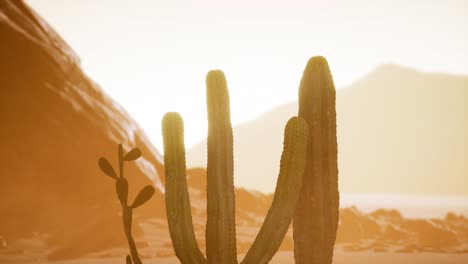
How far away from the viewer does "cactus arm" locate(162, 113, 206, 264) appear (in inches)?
Result: 332

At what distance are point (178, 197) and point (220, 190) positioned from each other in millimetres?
Result: 578

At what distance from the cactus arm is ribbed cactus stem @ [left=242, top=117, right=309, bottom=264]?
29.9 inches

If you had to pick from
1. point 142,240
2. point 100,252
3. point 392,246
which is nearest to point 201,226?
point 142,240

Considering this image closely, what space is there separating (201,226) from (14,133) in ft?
30.2

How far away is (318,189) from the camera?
9156 mm

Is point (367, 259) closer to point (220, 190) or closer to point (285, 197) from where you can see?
point (285, 197)

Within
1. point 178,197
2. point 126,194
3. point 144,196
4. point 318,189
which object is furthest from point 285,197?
point 126,194

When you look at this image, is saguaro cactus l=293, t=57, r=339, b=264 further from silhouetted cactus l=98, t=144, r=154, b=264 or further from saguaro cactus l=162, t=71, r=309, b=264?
silhouetted cactus l=98, t=144, r=154, b=264

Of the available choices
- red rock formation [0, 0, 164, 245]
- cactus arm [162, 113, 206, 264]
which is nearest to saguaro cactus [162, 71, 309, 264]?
cactus arm [162, 113, 206, 264]

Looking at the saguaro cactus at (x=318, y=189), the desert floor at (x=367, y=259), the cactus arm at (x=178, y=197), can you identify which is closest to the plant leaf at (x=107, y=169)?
the cactus arm at (x=178, y=197)

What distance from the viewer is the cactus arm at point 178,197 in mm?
8430

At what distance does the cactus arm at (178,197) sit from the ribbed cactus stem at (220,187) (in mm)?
238

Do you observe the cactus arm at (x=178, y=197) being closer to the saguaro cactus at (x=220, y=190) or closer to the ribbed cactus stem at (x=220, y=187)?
the saguaro cactus at (x=220, y=190)

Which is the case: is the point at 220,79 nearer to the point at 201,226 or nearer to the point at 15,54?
the point at 201,226
